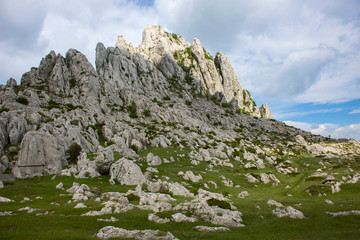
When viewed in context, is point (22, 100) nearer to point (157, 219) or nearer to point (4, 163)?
point (4, 163)

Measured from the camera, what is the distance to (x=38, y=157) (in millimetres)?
50844

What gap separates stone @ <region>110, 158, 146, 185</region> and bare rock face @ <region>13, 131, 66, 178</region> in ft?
50.2

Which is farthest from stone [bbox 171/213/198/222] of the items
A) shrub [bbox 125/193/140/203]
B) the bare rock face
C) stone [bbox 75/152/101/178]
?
the bare rock face

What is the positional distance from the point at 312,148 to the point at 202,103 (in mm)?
92806

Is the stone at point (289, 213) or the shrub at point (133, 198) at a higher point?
the stone at point (289, 213)

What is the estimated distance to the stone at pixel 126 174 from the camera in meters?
48.1

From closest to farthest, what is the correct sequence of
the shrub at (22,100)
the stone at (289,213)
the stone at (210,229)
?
the stone at (210,229) < the stone at (289,213) < the shrub at (22,100)

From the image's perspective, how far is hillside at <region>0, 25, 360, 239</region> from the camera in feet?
75.0

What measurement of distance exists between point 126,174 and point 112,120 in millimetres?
60629

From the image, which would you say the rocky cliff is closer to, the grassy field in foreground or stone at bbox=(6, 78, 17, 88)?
stone at bbox=(6, 78, 17, 88)

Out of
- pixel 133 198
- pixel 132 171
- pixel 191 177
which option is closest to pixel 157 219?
pixel 133 198

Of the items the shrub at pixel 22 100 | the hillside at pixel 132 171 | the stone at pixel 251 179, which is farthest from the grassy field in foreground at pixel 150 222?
the shrub at pixel 22 100

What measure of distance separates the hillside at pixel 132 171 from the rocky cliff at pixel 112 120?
0.54 m

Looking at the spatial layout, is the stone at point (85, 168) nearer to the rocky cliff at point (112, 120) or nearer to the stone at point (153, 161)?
the rocky cliff at point (112, 120)
